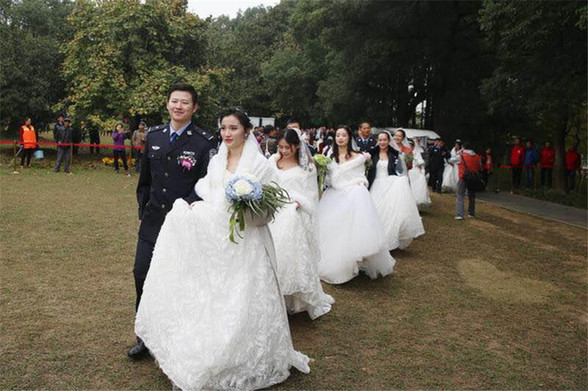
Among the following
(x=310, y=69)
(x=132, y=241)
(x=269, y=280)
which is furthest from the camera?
(x=310, y=69)

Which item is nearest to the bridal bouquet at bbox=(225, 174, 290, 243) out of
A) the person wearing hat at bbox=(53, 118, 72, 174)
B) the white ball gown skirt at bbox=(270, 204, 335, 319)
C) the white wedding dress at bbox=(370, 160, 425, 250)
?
the white ball gown skirt at bbox=(270, 204, 335, 319)

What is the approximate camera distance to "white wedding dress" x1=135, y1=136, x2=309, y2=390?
4.03m

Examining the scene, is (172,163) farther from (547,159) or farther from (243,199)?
(547,159)

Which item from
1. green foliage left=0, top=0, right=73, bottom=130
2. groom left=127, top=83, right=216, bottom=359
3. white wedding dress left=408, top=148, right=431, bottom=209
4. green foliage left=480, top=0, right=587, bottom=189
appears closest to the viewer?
groom left=127, top=83, right=216, bottom=359

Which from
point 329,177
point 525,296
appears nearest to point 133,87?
point 329,177

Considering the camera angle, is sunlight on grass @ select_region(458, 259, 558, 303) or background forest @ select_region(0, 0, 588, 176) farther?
background forest @ select_region(0, 0, 588, 176)

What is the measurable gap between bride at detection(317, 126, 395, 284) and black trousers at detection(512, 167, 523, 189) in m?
16.7

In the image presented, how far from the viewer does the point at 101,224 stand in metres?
10.2

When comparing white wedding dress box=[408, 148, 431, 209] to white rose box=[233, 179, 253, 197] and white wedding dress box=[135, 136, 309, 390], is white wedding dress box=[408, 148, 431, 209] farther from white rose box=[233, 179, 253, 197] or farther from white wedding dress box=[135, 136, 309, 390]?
white rose box=[233, 179, 253, 197]

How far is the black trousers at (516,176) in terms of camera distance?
74.3ft

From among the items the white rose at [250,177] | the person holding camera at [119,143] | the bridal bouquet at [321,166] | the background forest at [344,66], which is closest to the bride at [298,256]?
the white rose at [250,177]

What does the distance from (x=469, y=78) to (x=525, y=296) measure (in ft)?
68.9

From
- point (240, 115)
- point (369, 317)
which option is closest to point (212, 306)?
point (240, 115)

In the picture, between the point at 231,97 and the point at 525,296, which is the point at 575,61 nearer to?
the point at 525,296
